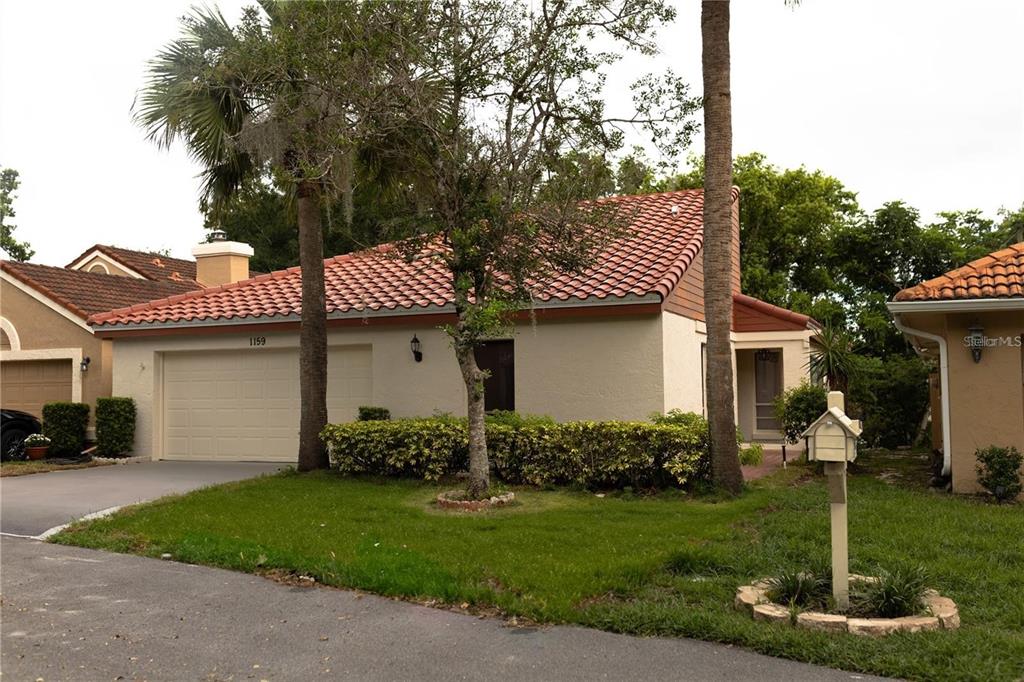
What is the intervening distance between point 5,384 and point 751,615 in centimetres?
1817

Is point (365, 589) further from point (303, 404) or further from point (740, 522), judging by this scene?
point (303, 404)

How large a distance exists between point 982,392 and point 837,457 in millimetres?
6382

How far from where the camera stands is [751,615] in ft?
18.9

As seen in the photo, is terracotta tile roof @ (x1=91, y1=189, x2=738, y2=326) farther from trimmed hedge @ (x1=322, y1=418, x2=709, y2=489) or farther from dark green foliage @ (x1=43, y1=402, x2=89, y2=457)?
trimmed hedge @ (x1=322, y1=418, x2=709, y2=489)

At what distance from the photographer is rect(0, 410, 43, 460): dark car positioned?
16250mm

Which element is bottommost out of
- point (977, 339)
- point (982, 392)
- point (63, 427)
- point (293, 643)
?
point (293, 643)

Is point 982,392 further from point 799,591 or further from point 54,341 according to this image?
point 54,341

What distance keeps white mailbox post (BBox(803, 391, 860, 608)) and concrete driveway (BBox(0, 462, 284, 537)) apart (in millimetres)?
8120

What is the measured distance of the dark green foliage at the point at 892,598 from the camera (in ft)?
18.3

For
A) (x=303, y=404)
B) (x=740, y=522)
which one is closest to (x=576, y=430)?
Answer: (x=740, y=522)

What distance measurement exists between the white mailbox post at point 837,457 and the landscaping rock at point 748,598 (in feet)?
1.68

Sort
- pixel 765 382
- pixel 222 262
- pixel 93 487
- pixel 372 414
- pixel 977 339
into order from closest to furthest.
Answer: pixel 977 339
pixel 93 487
pixel 372 414
pixel 765 382
pixel 222 262

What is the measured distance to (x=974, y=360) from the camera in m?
11.0

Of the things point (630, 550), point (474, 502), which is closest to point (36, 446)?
point (474, 502)
